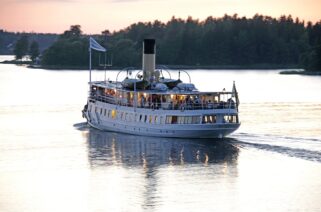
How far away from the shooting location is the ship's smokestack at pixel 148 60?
226 ft

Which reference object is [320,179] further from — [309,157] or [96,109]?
[96,109]

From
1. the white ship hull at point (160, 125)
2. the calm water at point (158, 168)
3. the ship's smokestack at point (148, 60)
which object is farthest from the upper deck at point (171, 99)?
the calm water at point (158, 168)

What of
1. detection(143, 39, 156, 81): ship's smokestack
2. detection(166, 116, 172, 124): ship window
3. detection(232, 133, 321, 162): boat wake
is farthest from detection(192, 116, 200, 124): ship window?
detection(143, 39, 156, 81): ship's smokestack

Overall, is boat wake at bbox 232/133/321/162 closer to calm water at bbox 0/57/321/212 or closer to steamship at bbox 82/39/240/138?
calm water at bbox 0/57/321/212

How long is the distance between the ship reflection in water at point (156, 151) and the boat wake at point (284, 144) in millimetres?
1193

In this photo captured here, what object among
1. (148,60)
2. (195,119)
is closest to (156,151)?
(195,119)

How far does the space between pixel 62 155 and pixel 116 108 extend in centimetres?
989

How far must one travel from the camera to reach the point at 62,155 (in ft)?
187

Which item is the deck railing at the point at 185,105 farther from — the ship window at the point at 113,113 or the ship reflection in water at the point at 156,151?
the ship reflection in water at the point at 156,151

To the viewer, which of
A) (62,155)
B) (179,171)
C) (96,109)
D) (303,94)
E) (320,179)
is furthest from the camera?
(303,94)

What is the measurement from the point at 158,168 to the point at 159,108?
10.6 meters

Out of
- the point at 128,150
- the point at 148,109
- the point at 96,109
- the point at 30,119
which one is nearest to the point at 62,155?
the point at 128,150

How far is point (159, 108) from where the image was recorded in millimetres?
62844

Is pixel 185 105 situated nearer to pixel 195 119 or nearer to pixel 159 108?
pixel 195 119
